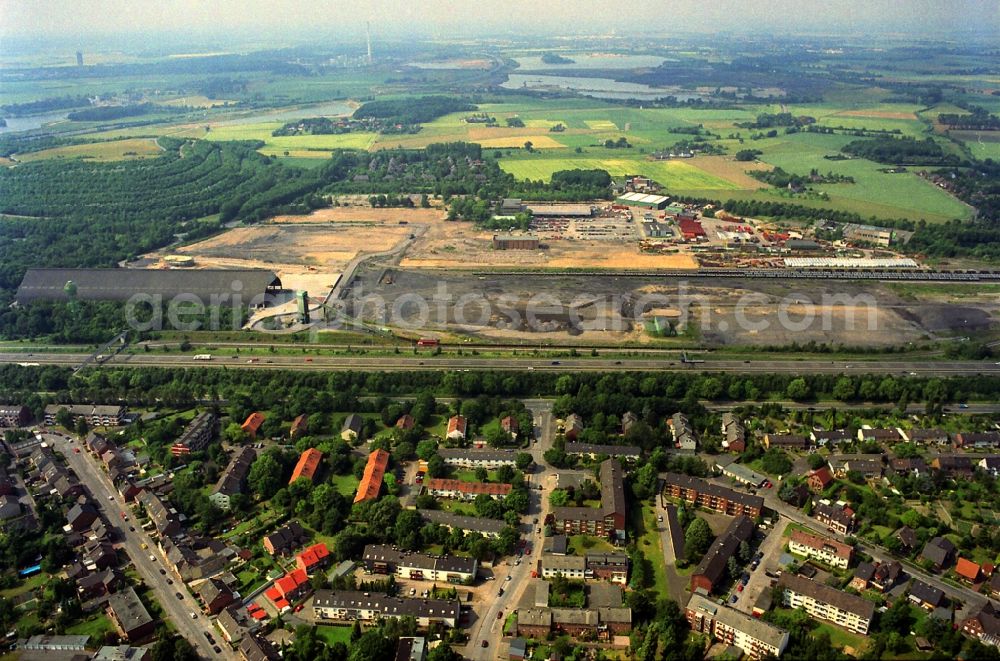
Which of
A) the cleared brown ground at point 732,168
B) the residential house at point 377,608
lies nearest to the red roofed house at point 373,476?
the residential house at point 377,608

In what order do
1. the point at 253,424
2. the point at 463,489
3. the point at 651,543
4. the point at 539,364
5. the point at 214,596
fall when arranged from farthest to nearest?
the point at 539,364 < the point at 253,424 < the point at 463,489 < the point at 651,543 < the point at 214,596

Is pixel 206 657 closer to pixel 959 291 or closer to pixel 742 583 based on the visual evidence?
pixel 742 583

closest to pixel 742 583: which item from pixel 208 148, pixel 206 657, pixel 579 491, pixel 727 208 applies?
pixel 579 491

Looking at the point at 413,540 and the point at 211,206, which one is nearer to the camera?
the point at 413,540

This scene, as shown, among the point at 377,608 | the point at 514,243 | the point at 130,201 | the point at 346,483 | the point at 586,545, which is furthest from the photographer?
the point at 130,201

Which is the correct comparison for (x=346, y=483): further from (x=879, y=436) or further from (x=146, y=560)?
(x=879, y=436)

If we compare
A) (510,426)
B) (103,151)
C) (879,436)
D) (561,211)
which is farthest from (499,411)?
(103,151)

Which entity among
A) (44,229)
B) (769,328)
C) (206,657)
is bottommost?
(206,657)
